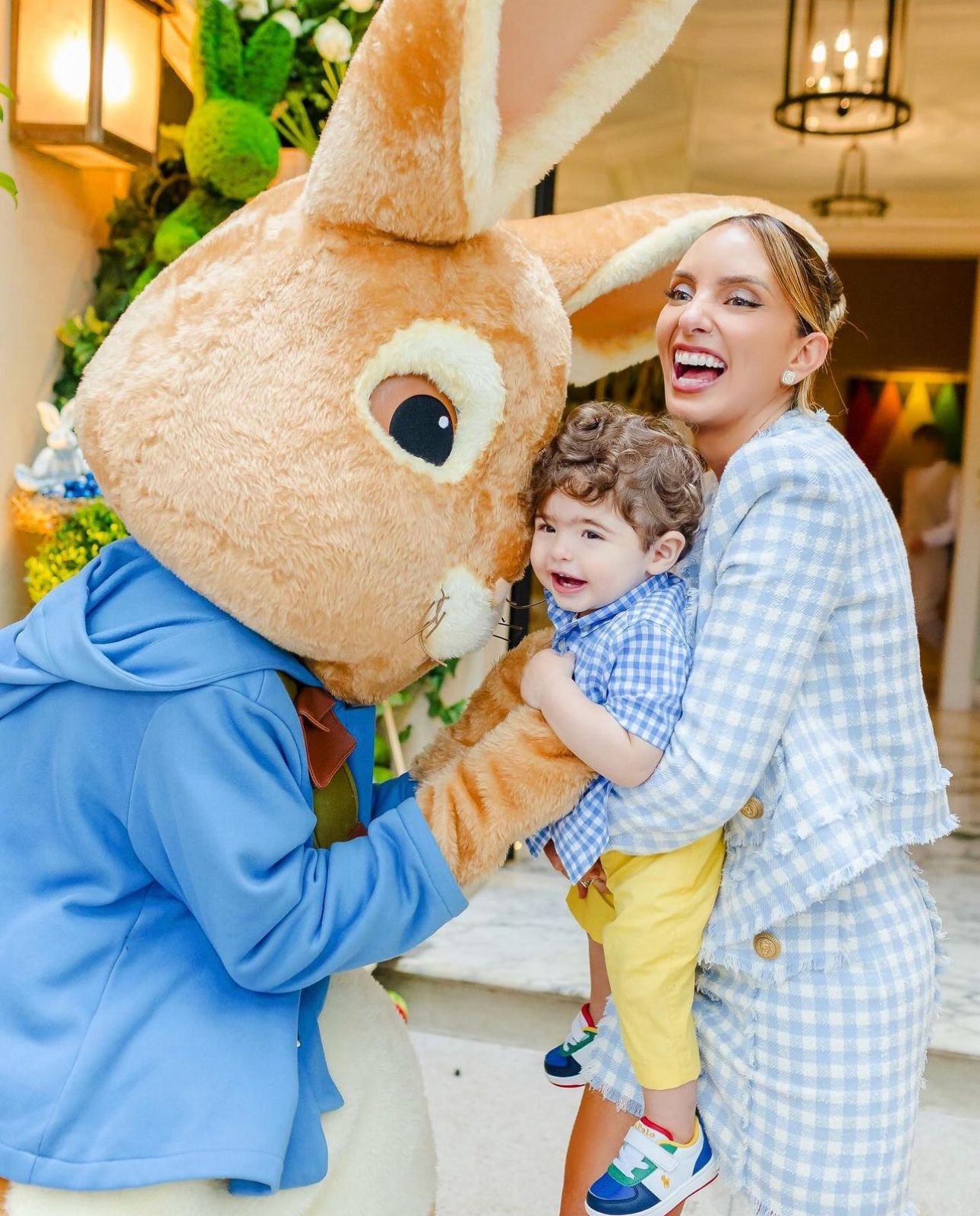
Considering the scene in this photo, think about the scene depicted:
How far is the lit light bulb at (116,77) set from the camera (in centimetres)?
214

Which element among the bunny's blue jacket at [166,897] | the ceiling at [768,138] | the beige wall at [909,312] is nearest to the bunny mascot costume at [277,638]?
the bunny's blue jacket at [166,897]

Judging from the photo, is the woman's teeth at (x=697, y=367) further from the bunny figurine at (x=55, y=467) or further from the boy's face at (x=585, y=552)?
the bunny figurine at (x=55, y=467)

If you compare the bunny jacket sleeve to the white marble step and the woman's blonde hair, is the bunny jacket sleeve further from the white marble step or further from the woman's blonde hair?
the white marble step

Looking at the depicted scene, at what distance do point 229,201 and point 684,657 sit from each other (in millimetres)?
1491

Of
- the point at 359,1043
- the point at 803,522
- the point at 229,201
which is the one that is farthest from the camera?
the point at 229,201

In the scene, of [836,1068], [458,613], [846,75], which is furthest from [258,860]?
[846,75]

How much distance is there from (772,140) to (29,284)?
5.04 metres

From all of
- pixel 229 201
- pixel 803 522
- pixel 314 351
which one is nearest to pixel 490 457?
pixel 314 351

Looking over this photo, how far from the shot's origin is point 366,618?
112 cm

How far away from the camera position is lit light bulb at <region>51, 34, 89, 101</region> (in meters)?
2.10

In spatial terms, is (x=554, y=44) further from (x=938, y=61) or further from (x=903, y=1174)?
(x=938, y=61)

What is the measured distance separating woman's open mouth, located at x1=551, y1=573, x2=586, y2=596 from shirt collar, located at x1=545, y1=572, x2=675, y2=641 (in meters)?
0.03

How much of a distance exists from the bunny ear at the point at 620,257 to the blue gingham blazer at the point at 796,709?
261 millimetres

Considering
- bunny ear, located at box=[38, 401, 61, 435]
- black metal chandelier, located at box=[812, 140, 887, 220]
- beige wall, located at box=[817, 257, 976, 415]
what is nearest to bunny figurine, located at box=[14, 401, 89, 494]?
bunny ear, located at box=[38, 401, 61, 435]
